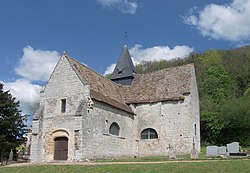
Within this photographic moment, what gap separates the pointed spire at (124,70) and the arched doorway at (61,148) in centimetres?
1139

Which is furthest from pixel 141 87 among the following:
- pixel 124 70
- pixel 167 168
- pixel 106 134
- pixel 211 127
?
pixel 167 168

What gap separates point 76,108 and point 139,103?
7701 millimetres

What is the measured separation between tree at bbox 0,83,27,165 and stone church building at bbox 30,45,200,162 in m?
3.99

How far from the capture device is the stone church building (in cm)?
2292

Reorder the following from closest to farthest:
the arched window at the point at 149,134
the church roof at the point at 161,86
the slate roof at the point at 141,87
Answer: the slate roof at the point at 141,87, the church roof at the point at 161,86, the arched window at the point at 149,134

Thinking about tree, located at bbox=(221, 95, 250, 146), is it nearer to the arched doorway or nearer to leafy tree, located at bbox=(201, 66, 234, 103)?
leafy tree, located at bbox=(201, 66, 234, 103)

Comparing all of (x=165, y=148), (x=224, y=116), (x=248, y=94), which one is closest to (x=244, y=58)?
(x=248, y=94)

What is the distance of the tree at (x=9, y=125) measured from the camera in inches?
1049

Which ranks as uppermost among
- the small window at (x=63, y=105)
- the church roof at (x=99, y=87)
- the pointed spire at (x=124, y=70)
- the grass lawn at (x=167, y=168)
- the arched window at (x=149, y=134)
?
the pointed spire at (x=124, y=70)

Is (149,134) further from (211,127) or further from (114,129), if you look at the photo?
(211,127)

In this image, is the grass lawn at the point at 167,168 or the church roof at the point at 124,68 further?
the church roof at the point at 124,68

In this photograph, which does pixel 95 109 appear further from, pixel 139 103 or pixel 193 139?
pixel 193 139

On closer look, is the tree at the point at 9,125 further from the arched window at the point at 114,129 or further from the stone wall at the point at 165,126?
the stone wall at the point at 165,126

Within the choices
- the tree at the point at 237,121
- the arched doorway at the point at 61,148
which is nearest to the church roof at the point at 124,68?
the arched doorway at the point at 61,148
